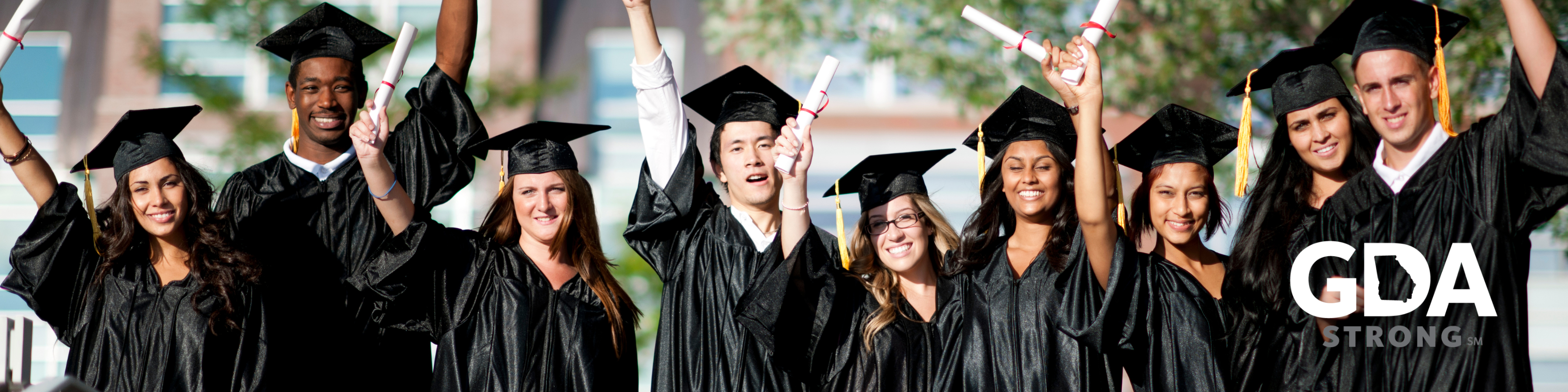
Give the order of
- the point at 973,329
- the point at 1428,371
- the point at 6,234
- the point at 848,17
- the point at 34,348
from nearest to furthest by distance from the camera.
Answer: the point at 1428,371, the point at 973,329, the point at 848,17, the point at 34,348, the point at 6,234

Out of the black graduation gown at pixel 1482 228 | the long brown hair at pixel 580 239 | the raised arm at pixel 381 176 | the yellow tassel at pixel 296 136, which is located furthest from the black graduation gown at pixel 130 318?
the black graduation gown at pixel 1482 228

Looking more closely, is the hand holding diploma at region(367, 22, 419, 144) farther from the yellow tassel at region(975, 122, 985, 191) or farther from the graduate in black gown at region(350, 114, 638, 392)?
the yellow tassel at region(975, 122, 985, 191)

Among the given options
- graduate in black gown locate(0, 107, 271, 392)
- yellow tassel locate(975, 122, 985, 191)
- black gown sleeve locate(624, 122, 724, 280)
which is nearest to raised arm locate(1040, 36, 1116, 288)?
yellow tassel locate(975, 122, 985, 191)

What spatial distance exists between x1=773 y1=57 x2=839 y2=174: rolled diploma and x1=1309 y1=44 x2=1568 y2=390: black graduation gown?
64.9 inches

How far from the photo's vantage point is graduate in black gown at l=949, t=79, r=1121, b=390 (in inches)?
147

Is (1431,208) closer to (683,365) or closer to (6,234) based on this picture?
(683,365)

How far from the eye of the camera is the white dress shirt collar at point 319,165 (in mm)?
4371

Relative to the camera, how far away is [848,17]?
30.9 feet

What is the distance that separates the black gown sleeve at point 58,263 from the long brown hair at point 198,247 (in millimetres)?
87

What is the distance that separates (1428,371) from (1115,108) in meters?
5.58

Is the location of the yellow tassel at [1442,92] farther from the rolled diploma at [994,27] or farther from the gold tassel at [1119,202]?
the rolled diploma at [994,27]

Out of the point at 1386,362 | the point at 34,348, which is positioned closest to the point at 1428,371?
the point at 1386,362

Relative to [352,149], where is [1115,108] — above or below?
above

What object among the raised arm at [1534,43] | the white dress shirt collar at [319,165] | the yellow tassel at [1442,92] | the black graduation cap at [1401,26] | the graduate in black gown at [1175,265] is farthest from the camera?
the white dress shirt collar at [319,165]
